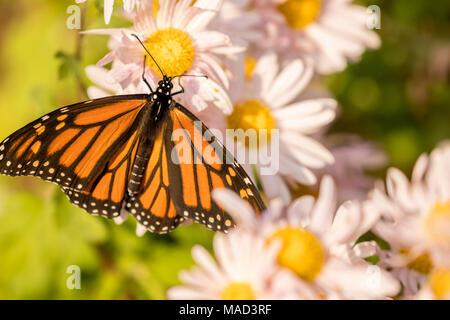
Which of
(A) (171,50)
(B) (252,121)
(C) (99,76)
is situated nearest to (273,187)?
(B) (252,121)

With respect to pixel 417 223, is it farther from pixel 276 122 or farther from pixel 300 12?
pixel 300 12

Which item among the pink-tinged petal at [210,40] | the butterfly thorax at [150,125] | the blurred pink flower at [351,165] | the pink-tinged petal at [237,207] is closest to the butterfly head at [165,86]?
the butterfly thorax at [150,125]

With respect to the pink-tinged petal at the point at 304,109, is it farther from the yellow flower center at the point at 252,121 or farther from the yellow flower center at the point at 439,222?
the yellow flower center at the point at 439,222

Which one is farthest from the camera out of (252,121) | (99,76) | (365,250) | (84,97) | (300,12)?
(300,12)

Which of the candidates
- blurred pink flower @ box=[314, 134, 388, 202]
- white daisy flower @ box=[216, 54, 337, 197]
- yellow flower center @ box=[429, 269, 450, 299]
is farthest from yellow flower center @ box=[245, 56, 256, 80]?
yellow flower center @ box=[429, 269, 450, 299]

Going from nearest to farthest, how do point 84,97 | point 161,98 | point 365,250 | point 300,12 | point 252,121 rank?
point 365,250
point 161,98
point 252,121
point 84,97
point 300,12

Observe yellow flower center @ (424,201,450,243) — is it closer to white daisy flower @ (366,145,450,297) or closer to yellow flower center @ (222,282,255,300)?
white daisy flower @ (366,145,450,297)
